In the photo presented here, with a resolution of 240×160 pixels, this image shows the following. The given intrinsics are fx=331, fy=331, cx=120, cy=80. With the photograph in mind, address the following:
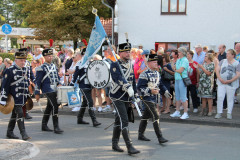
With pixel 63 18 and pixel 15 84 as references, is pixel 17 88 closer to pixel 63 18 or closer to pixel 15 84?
pixel 15 84

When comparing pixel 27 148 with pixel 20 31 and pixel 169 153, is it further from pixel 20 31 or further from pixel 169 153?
pixel 20 31

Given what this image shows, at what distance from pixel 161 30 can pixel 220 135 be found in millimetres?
10274

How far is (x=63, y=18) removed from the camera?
25.8m

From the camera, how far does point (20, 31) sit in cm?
3303

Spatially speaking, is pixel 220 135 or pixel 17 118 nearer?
pixel 17 118

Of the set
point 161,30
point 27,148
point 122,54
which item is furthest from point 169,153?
point 161,30

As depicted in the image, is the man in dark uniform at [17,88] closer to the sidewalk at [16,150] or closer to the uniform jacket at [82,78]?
the sidewalk at [16,150]

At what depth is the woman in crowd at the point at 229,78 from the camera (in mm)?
9570

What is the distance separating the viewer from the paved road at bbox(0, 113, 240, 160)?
631 centimetres

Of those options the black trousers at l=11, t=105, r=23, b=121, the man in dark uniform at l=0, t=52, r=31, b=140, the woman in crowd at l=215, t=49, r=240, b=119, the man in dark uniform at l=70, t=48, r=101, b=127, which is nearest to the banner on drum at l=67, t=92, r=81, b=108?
the man in dark uniform at l=70, t=48, r=101, b=127

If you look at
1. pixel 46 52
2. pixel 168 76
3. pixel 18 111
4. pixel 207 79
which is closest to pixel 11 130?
pixel 18 111

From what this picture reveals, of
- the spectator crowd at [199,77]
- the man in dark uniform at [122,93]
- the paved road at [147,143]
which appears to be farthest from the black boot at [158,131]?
the spectator crowd at [199,77]

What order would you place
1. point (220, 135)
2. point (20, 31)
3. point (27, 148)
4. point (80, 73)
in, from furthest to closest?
point (20, 31), point (80, 73), point (220, 135), point (27, 148)

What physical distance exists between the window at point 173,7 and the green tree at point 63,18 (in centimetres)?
951
